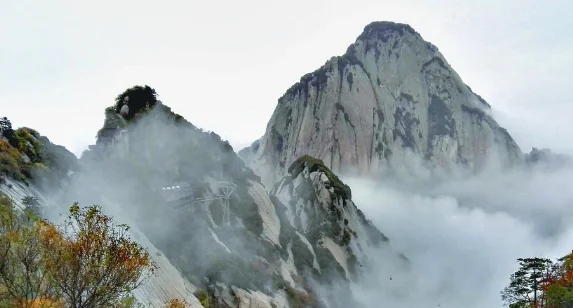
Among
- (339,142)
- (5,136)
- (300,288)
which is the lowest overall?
(300,288)

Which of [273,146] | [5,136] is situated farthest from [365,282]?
[273,146]

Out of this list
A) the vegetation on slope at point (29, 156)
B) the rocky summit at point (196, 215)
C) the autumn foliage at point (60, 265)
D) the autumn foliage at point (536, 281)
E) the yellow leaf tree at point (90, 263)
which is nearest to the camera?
the autumn foliage at point (60, 265)

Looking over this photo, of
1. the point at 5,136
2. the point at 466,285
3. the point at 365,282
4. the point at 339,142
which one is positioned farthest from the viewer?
the point at 339,142

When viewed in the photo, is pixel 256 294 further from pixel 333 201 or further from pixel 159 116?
pixel 333 201

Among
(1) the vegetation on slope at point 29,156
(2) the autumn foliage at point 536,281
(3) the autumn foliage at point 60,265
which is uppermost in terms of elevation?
(1) the vegetation on slope at point 29,156

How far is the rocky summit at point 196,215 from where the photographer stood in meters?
51.3

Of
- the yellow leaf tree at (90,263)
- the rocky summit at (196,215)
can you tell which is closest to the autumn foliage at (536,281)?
the rocky summit at (196,215)

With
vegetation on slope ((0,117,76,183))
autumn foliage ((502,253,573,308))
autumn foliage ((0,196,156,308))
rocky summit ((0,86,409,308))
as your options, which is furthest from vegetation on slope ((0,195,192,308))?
autumn foliage ((502,253,573,308))

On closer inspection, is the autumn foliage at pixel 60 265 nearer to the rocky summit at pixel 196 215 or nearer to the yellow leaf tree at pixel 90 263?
the yellow leaf tree at pixel 90 263

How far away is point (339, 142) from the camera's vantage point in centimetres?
18875

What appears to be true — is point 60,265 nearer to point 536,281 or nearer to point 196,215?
point 196,215

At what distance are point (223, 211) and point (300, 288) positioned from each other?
56.6 feet

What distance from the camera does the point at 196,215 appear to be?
67312 millimetres

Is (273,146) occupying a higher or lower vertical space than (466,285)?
higher
